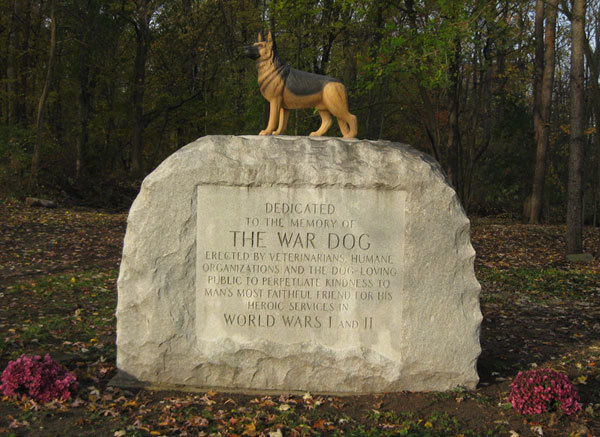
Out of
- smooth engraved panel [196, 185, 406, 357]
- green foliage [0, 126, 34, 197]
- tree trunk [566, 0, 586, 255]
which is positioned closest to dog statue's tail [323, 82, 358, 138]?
smooth engraved panel [196, 185, 406, 357]

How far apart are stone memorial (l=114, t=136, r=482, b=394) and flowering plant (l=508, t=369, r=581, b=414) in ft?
1.66

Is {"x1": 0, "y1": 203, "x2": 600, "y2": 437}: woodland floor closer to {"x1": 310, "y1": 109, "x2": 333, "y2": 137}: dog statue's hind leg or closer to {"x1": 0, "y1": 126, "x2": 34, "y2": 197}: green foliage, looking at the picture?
{"x1": 310, "y1": 109, "x2": 333, "y2": 137}: dog statue's hind leg

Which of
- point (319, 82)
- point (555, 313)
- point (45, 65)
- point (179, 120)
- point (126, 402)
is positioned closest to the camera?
point (126, 402)

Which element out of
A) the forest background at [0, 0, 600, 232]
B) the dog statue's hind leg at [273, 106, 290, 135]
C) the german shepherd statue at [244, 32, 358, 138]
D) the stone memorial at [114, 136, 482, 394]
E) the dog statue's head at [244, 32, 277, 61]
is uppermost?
the forest background at [0, 0, 600, 232]

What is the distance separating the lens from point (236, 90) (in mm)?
21047

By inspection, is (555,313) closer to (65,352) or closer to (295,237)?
(295,237)

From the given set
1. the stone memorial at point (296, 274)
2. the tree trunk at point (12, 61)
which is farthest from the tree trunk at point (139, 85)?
the stone memorial at point (296, 274)

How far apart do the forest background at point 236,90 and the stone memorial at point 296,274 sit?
9474 millimetres

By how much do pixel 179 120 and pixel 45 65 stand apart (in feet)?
18.3

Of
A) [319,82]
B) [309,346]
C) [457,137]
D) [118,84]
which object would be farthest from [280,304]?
[118,84]

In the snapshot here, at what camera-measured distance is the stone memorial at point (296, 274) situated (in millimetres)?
4789

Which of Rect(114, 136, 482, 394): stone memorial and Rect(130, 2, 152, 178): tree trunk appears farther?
Rect(130, 2, 152, 178): tree trunk

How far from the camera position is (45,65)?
20.8m

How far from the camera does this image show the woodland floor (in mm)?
4172
